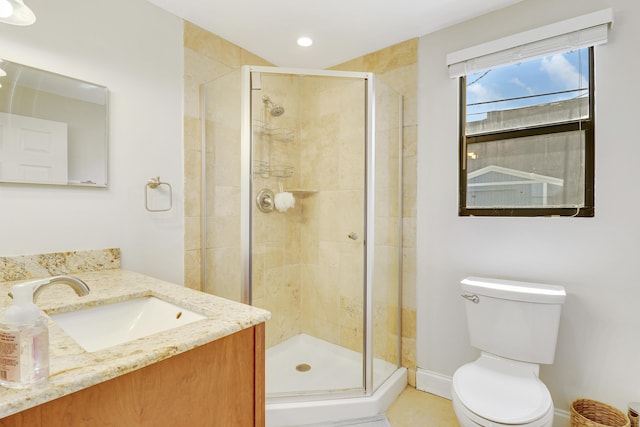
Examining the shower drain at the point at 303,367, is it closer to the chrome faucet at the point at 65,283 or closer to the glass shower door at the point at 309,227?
the glass shower door at the point at 309,227

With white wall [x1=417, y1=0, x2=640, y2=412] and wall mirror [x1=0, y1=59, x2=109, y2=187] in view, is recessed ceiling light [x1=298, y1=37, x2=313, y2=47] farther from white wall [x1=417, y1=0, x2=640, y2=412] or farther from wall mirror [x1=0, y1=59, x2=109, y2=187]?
wall mirror [x1=0, y1=59, x2=109, y2=187]

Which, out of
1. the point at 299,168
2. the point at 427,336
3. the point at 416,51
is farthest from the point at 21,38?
the point at 427,336

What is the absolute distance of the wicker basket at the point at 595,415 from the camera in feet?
4.87

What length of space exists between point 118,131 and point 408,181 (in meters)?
1.77

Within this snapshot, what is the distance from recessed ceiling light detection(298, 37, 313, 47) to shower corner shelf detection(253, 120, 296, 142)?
0.62 m

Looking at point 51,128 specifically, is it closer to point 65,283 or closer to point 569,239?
point 65,283

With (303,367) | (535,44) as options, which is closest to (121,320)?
(303,367)

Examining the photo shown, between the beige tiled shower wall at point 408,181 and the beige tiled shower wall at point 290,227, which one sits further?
the beige tiled shower wall at point 408,181

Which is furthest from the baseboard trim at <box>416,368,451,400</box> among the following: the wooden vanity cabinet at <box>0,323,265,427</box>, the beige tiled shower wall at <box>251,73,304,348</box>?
the wooden vanity cabinet at <box>0,323,265,427</box>

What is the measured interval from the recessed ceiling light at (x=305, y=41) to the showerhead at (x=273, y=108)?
53 cm

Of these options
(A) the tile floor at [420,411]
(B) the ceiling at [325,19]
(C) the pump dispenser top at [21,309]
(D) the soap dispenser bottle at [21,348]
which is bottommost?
(A) the tile floor at [420,411]

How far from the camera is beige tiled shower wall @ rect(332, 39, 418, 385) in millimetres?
2199

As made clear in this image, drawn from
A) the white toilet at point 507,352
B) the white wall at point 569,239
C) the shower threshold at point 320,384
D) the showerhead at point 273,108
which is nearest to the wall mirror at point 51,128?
the showerhead at point 273,108

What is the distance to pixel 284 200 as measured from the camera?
2.28 m
